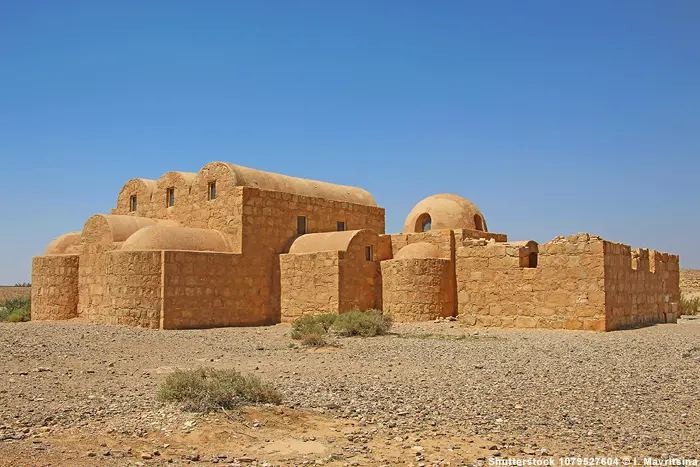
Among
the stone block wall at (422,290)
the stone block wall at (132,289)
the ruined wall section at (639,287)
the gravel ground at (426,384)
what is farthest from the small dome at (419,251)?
the stone block wall at (132,289)

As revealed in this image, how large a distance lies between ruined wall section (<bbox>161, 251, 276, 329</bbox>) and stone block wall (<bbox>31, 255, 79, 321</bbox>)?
15.4 feet

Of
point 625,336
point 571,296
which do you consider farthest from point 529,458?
point 571,296

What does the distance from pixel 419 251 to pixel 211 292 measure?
5612mm

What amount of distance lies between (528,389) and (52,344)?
8561 millimetres

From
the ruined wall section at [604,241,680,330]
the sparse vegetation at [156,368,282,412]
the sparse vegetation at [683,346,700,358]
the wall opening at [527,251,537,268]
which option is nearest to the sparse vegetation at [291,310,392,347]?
the wall opening at [527,251,537,268]

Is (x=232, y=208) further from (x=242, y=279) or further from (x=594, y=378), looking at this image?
(x=594, y=378)

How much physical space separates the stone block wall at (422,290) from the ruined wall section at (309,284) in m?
1.58

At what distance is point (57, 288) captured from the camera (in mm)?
18719

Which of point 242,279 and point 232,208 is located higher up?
point 232,208

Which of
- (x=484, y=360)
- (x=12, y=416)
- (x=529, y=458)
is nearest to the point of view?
(x=529, y=458)

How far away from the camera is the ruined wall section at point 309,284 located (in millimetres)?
16875

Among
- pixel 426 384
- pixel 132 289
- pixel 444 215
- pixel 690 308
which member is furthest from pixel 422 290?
pixel 690 308

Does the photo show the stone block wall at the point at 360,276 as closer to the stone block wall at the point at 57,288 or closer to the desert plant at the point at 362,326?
the desert plant at the point at 362,326

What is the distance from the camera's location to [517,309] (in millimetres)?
14828
